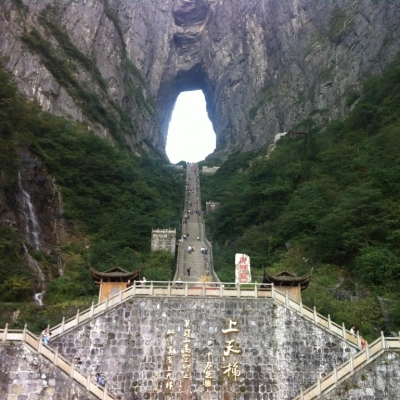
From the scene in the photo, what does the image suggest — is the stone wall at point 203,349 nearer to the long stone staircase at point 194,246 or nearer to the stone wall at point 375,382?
the stone wall at point 375,382

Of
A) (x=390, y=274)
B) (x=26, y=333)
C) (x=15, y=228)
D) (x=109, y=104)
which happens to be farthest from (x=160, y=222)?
(x=109, y=104)

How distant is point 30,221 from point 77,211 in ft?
14.2

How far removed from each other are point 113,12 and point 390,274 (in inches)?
2218

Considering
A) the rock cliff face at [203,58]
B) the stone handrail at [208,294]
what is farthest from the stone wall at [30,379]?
the rock cliff face at [203,58]

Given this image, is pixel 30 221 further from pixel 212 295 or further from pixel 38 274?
pixel 212 295

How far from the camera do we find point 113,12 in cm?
6359

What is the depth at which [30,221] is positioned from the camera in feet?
90.5

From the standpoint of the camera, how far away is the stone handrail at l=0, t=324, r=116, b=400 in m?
13.4

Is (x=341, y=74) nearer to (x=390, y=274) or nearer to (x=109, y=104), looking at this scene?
(x=109, y=104)

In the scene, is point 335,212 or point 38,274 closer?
point 335,212

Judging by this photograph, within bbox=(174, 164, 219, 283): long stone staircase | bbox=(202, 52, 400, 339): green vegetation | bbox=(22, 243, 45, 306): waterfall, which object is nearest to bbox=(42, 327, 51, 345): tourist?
bbox=(22, 243, 45, 306): waterfall

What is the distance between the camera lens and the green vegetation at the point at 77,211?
21828mm

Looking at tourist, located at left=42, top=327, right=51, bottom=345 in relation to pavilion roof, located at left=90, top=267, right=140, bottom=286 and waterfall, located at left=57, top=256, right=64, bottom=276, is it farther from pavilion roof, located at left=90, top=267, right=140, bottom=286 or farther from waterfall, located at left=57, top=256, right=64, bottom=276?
waterfall, located at left=57, top=256, right=64, bottom=276

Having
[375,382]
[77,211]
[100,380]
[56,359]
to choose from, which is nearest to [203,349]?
[100,380]
